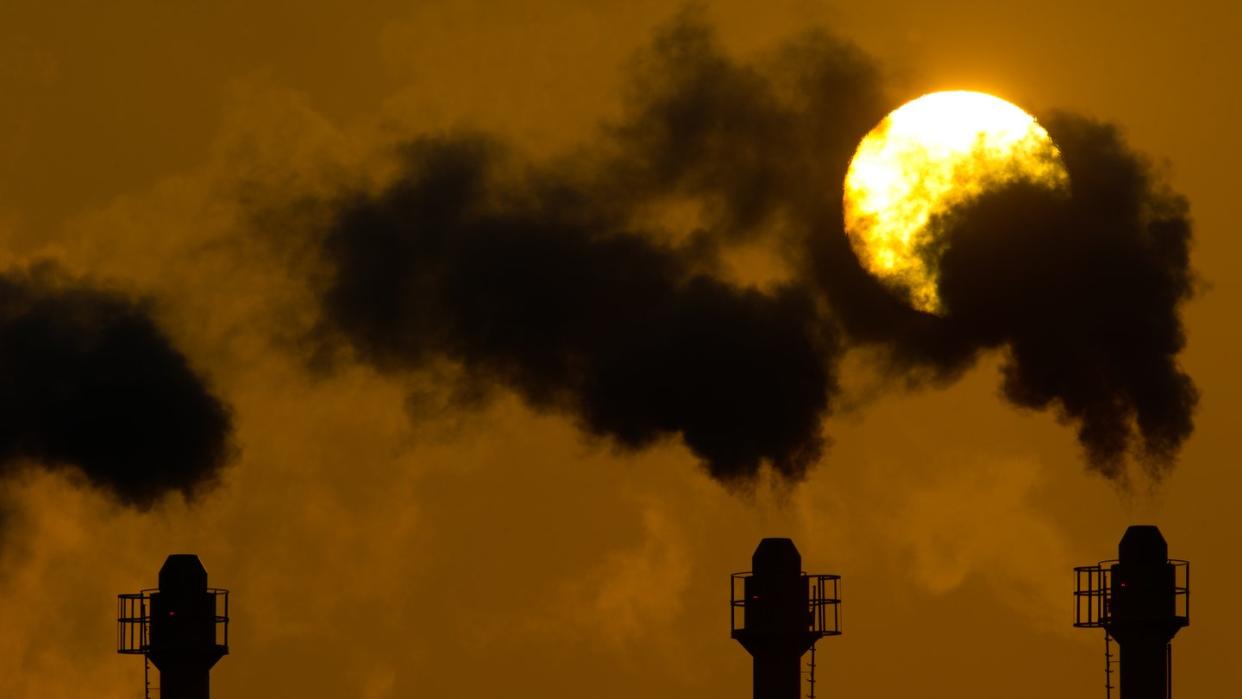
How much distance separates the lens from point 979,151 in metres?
82.4

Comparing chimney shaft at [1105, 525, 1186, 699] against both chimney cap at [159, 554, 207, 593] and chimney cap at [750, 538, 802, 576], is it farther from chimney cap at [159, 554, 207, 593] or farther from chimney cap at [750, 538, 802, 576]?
chimney cap at [159, 554, 207, 593]

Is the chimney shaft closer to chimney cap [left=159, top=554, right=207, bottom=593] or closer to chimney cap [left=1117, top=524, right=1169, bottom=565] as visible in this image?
chimney cap [left=1117, top=524, right=1169, bottom=565]

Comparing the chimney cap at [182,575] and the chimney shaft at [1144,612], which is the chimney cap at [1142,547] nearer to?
the chimney shaft at [1144,612]

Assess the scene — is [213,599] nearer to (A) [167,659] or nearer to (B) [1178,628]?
(A) [167,659]

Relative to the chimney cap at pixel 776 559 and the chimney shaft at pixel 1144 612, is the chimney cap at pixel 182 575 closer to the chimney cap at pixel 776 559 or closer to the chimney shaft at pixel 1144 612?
the chimney cap at pixel 776 559

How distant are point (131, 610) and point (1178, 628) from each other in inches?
819

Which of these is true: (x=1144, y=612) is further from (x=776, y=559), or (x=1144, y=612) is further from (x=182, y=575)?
(x=182, y=575)

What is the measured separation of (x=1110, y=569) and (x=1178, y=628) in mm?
1904

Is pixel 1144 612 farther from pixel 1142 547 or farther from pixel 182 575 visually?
pixel 182 575

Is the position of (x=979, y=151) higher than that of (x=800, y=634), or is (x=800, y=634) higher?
(x=979, y=151)

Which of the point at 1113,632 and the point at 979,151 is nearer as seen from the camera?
the point at 1113,632

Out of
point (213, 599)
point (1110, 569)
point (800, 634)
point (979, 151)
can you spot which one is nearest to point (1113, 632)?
point (1110, 569)

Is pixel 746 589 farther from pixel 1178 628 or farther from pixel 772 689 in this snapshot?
pixel 1178 628

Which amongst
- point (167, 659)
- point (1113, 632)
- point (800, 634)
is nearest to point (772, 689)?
point (800, 634)
